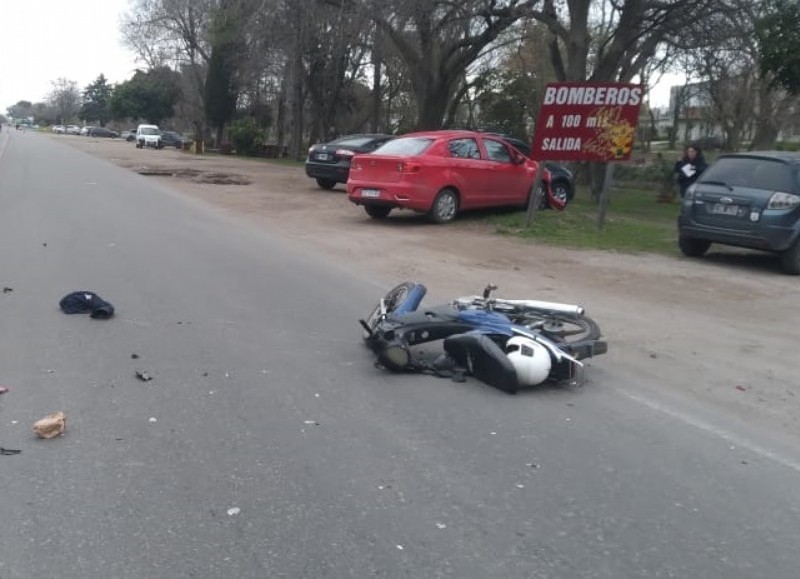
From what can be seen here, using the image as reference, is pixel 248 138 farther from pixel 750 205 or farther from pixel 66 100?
pixel 66 100

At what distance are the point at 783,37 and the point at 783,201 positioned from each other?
11.9 metres

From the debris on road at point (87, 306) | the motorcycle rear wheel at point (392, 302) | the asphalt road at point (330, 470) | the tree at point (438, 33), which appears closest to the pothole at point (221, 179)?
the tree at point (438, 33)

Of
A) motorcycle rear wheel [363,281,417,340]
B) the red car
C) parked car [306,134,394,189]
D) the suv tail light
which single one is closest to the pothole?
parked car [306,134,394,189]

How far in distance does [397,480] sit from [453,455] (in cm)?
46

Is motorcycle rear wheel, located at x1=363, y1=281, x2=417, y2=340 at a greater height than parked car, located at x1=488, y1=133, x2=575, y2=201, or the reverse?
parked car, located at x1=488, y1=133, x2=575, y2=201

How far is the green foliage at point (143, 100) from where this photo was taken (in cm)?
8906

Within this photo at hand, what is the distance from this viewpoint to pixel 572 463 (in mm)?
4551

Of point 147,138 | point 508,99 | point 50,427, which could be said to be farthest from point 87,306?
point 147,138

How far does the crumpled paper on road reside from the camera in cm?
465

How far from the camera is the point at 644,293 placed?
9.52 m

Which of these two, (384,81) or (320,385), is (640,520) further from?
(384,81)

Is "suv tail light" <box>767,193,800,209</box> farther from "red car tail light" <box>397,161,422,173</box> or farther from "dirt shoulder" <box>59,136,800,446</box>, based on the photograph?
"red car tail light" <box>397,161,422,173</box>

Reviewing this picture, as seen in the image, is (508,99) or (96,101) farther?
(96,101)

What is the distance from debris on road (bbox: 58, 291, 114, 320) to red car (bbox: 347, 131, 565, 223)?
7.58 metres
